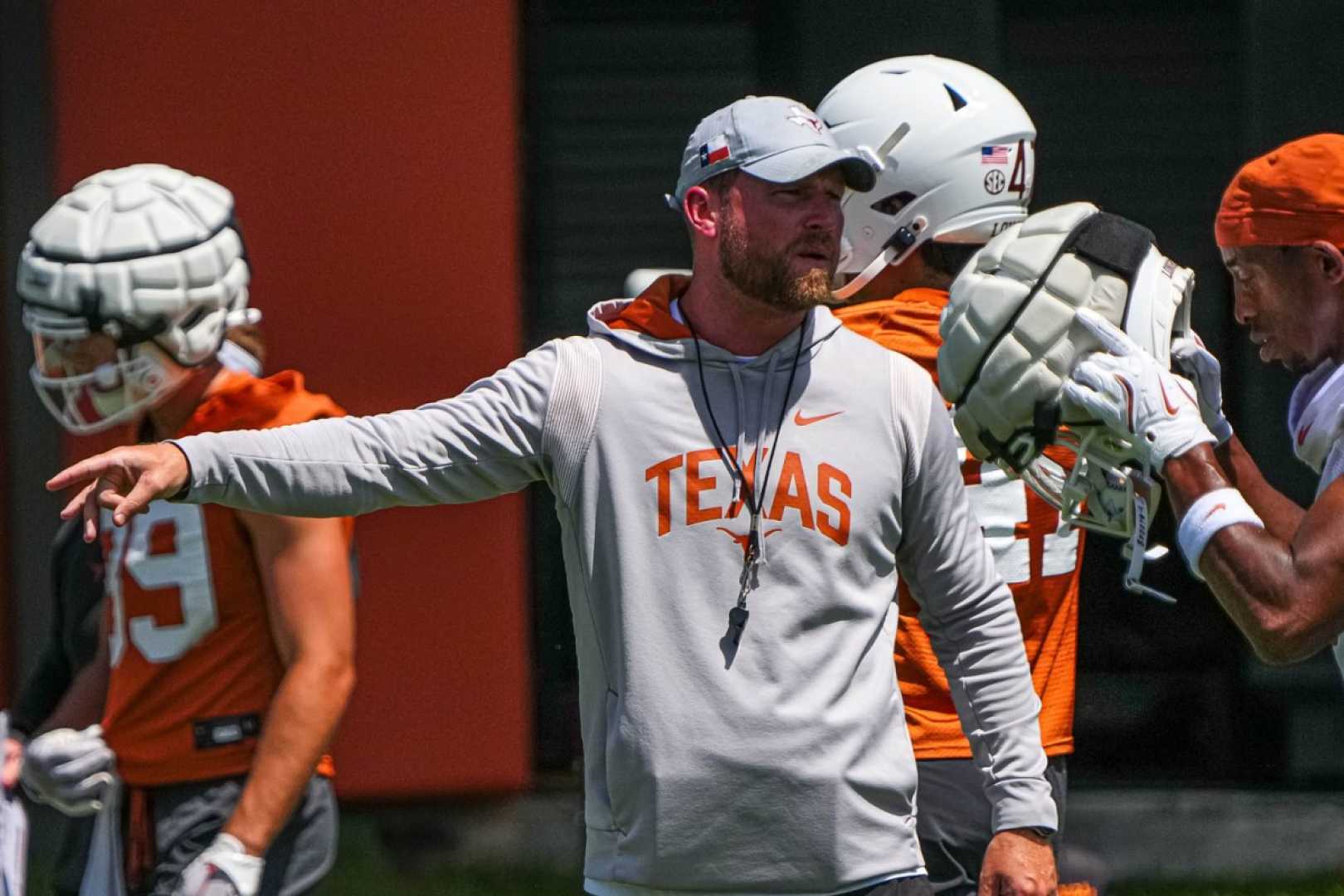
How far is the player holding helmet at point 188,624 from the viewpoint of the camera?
3787 millimetres

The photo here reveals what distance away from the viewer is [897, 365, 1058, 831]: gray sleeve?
3.36m

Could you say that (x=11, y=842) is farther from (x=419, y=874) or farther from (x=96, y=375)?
(x=419, y=874)

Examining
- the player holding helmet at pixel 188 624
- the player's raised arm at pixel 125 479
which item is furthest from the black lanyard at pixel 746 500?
the player holding helmet at pixel 188 624

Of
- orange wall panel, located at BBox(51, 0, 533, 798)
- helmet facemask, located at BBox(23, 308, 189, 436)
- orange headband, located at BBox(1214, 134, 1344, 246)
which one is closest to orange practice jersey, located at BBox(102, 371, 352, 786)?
helmet facemask, located at BBox(23, 308, 189, 436)

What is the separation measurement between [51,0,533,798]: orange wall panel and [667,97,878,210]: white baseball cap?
2976 mm

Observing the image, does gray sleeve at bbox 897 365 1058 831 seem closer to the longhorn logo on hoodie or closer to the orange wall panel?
the longhorn logo on hoodie

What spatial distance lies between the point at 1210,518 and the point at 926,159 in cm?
128

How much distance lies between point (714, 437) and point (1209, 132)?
397 cm

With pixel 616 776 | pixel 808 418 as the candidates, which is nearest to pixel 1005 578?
pixel 808 418

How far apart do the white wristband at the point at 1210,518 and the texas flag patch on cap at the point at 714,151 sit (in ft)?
3.03

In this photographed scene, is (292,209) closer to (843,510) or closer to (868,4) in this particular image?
(868,4)

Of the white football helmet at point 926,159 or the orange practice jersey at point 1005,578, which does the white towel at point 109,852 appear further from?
the white football helmet at point 926,159

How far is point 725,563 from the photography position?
Result: 10.5ft

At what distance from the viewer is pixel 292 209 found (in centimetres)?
637
